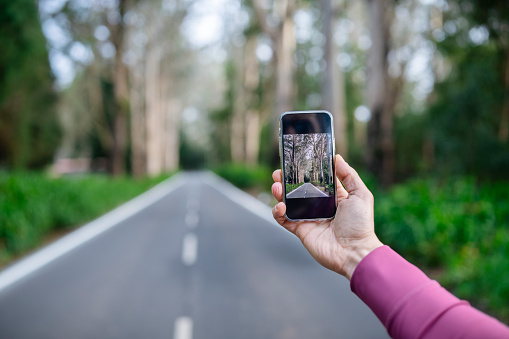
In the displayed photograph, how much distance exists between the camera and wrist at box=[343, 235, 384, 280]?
1547 mm

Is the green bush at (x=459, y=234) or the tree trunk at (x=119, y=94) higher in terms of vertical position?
the tree trunk at (x=119, y=94)

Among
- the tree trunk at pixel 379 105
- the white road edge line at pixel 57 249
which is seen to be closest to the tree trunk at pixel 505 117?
the tree trunk at pixel 379 105

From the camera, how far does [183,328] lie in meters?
4.45

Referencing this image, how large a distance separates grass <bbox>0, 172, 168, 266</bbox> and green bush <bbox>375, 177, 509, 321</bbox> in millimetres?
7200

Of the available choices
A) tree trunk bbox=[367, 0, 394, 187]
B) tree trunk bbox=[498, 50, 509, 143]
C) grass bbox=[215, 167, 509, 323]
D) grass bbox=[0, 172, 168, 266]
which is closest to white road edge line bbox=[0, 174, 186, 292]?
grass bbox=[0, 172, 168, 266]

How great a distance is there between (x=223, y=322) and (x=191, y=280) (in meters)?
2.03

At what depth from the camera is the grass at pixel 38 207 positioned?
862 centimetres

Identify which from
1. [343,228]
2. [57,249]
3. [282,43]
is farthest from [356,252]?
A: [282,43]

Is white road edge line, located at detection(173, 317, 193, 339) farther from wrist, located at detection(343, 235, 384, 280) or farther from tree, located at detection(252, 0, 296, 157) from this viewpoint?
tree, located at detection(252, 0, 296, 157)

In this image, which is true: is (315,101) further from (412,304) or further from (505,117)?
(412,304)

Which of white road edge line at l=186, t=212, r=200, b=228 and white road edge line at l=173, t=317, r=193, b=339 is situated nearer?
white road edge line at l=173, t=317, r=193, b=339

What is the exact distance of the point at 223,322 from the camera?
462 centimetres

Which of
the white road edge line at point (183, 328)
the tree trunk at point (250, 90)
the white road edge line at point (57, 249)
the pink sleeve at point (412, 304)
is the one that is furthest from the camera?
the tree trunk at point (250, 90)

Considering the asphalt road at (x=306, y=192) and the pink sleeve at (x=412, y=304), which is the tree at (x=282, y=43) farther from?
the pink sleeve at (x=412, y=304)
